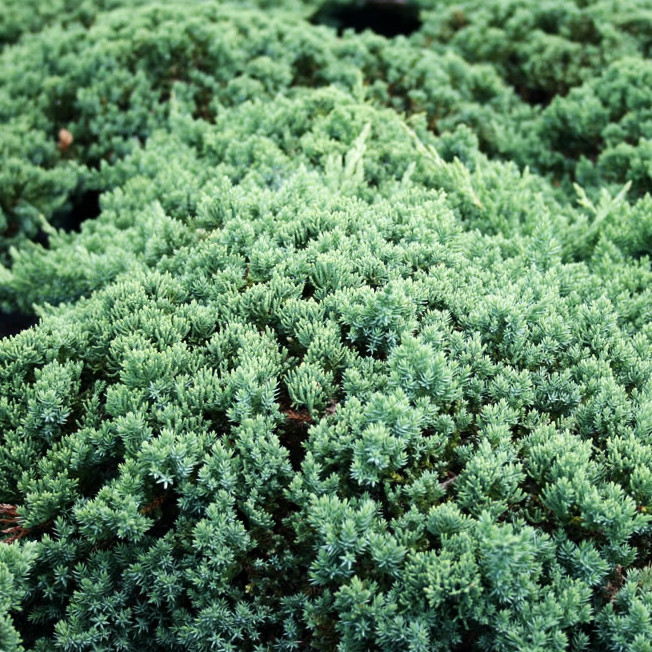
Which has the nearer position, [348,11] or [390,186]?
[390,186]

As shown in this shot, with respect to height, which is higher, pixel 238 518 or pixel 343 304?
pixel 343 304

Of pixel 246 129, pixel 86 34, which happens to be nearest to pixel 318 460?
pixel 246 129

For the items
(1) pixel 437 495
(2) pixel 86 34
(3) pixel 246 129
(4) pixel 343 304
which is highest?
(2) pixel 86 34

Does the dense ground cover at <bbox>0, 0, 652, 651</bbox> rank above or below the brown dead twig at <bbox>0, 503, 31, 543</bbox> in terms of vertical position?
above

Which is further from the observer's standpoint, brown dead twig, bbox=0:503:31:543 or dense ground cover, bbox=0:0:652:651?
brown dead twig, bbox=0:503:31:543

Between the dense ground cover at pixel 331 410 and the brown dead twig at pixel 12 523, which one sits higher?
the dense ground cover at pixel 331 410

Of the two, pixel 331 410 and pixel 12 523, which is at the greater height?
pixel 331 410

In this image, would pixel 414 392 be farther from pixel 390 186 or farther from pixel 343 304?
pixel 390 186

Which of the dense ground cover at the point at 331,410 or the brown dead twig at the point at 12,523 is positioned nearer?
the dense ground cover at the point at 331,410
